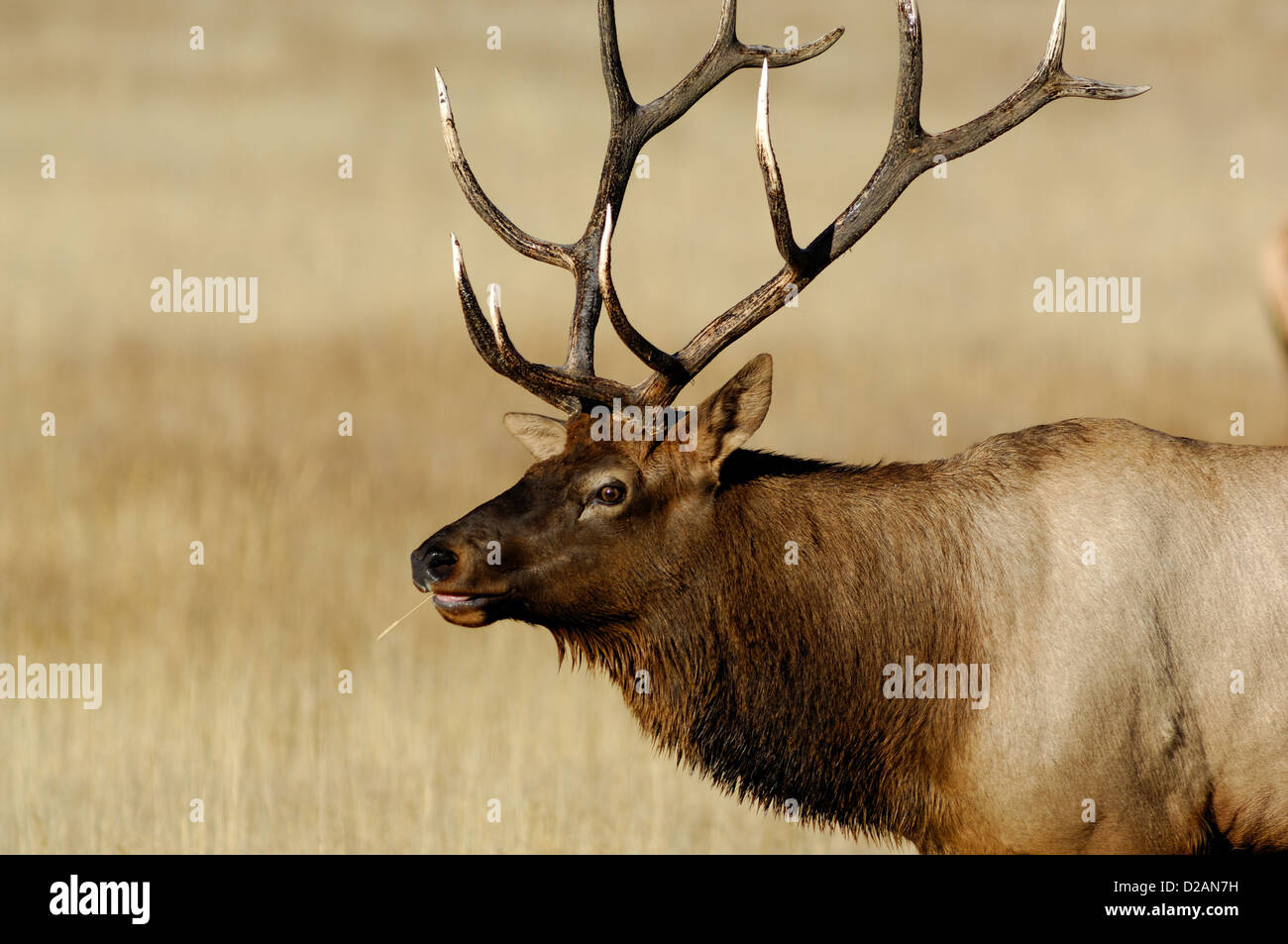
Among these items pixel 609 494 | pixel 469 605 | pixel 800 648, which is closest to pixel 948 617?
pixel 800 648

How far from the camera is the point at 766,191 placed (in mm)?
5875

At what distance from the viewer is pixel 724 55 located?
21.6ft

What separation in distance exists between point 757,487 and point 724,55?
1.86 m

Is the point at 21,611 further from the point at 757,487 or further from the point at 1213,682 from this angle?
the point at 1213,682

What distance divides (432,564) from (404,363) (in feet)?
32.1

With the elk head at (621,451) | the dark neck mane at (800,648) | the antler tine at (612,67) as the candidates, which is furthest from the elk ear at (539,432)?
the antler tine at (612,67)

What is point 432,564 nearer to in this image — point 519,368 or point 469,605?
point 469,605

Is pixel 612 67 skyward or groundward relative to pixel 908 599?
skyward

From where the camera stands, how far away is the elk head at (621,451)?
538cm

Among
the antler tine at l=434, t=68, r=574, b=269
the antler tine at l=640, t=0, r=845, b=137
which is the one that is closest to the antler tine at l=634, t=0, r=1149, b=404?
the antler tine at l=640, t=0, r=845, b=137

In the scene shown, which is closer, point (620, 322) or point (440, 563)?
point (440, 563)

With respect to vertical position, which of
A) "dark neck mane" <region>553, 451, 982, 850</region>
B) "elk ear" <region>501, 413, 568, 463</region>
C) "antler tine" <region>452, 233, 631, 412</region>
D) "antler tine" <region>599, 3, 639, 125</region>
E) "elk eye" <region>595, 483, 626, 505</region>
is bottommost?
"dark neck mane" <region>553, 451, 982, 850</region>

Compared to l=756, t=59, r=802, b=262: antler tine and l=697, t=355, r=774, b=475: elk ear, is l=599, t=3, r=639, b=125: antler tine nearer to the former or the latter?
l=756, t=59, r=802, b=262: antler tine

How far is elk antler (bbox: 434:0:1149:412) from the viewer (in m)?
5.65
